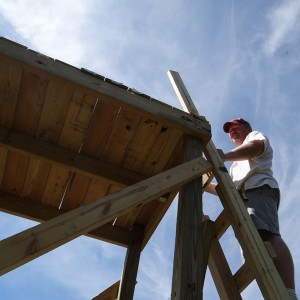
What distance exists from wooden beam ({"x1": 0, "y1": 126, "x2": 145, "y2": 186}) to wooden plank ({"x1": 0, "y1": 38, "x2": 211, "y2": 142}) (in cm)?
61

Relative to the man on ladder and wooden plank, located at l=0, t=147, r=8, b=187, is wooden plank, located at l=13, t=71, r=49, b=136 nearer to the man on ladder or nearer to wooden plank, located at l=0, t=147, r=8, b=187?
wooden plank, located at l=0, t=147, r=8, b=187

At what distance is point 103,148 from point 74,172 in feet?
1.19

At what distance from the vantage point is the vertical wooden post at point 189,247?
181 cm

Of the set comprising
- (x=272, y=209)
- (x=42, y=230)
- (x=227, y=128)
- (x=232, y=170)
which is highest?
(x=227, y=128)

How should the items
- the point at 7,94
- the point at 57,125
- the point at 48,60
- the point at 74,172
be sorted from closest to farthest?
the point at 48,60
the point at 7,94
the point at 57,125
the point at 74,172

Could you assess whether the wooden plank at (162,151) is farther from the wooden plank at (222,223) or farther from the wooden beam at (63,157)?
the wooden plank at (222,223)

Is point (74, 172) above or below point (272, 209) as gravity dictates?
above

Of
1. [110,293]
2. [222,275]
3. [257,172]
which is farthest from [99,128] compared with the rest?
[110,293]

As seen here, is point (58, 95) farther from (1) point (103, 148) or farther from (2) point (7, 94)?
(1) point (103, 148)

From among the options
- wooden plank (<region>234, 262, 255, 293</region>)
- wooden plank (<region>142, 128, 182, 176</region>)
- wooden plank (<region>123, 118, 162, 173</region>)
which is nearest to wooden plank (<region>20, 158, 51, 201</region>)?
wooden plank (<region>123, 118, 162, 173</region>)

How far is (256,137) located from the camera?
3090mm

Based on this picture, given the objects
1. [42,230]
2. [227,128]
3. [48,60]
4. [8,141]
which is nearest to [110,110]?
[48,60]

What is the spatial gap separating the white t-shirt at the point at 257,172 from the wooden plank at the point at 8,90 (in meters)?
1.75

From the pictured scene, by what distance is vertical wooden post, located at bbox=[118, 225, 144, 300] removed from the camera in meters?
2.94
